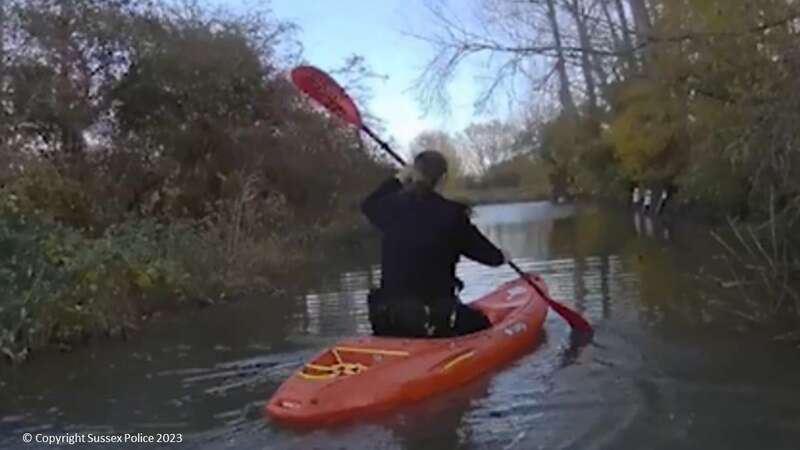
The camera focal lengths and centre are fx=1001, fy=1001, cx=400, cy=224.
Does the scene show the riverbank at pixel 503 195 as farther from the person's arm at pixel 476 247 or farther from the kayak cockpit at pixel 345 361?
the kayak cockpit at pixel 345 361

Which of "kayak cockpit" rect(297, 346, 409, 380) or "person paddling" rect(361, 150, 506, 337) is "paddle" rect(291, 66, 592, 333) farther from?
"kayak cockpit" rect(297, 346, 409, 380)

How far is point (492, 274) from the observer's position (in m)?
13.5

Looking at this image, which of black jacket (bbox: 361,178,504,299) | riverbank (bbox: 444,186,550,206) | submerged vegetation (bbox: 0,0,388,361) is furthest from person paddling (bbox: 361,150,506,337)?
riverbank (bbox: 444,186,550,206)

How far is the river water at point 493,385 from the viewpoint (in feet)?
17.8

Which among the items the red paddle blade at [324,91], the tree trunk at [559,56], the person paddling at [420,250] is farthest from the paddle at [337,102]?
the tree trunk at [559,56]

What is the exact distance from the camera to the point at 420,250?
21.0ft

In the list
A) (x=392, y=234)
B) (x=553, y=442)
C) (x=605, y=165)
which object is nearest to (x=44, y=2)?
(x=392, y=234)

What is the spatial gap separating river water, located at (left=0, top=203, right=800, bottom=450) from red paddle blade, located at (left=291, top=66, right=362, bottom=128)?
2.02 metres

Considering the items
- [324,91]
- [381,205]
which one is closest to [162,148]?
[324,91]

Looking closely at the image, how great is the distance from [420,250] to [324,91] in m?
2.64

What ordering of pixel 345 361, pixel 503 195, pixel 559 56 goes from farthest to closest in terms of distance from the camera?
1. pixel 503 195
2. pixel 559 56
3. pixel 345 361

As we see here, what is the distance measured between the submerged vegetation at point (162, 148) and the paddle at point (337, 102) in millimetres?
2968

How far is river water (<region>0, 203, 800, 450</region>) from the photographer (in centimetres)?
544

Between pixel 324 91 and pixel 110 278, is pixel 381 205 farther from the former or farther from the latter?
pixel 110 278
